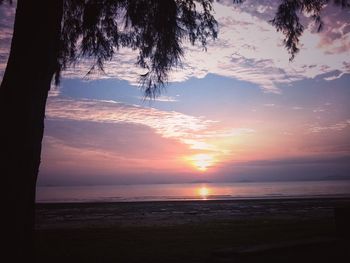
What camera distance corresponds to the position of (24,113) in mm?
4746

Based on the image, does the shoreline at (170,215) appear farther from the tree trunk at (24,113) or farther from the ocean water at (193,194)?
the ocean water at (193,194)

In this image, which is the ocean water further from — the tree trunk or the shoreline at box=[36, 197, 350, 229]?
the tree trunk

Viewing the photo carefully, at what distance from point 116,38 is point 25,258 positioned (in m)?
5.69

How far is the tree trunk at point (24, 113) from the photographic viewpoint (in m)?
4.54

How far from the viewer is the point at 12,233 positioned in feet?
14.8

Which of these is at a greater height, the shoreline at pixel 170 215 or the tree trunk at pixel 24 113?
the tree trunk at pixel 24 113

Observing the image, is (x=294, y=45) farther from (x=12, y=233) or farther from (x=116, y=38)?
(x=12, y=233)

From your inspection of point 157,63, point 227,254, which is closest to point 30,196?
point 227,254

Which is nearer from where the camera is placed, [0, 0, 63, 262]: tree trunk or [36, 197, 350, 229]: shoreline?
[0, 0, 63, 262]: tree trunk

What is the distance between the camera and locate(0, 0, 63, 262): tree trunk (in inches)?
179

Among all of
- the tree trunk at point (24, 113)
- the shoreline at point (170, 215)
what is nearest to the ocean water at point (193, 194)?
the shoreline at point (170, 215)

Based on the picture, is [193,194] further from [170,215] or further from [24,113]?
[24,113]

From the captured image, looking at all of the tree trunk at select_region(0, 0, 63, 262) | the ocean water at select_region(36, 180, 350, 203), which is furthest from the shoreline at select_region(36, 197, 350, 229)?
the ocean water at select_region(36, 180, 350, 203)

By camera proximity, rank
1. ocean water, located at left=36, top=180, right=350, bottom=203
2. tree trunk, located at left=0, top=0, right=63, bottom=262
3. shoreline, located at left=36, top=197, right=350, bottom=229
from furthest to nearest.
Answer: ocean water, located at left=36, top=180, right=350, bottom=203 < shoreline, located at left=36, top=197, right=350, bottom=229 < tree trunk, located at left=0, top=0, right=63, bottom=262
